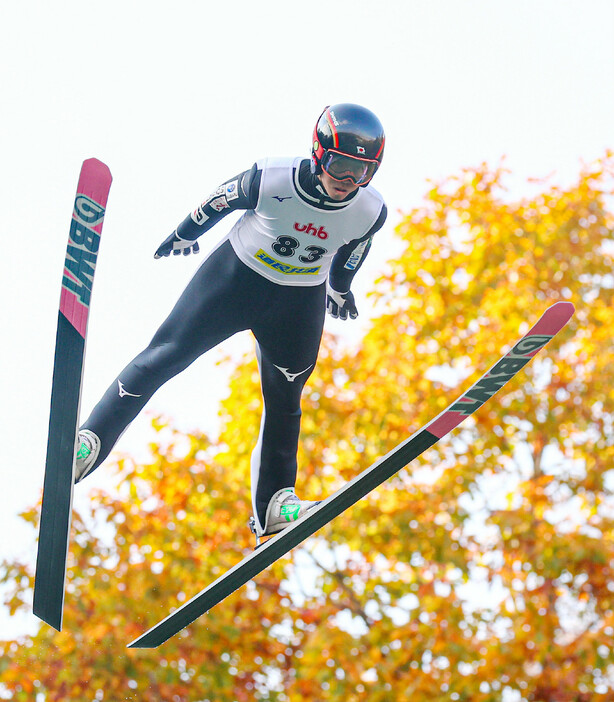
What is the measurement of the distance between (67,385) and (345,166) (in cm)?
157

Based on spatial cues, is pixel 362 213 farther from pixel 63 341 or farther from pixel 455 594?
pixel 455 594

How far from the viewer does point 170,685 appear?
7.79m

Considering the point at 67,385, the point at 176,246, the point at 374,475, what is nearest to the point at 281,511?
Answer: the point at 374,475

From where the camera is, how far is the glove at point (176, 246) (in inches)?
159

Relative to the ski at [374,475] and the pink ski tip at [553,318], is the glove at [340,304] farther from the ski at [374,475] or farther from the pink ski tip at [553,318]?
the pink ski tip at [553,318]

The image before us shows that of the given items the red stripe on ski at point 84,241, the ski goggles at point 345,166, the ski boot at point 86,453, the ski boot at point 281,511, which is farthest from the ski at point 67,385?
the ski boot at point 281,511

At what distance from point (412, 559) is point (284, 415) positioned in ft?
15.9

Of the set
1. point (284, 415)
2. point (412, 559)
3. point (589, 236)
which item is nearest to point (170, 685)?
point (412, 559)

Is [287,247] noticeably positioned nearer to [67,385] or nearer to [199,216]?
[199,216]

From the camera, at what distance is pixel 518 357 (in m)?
4.29

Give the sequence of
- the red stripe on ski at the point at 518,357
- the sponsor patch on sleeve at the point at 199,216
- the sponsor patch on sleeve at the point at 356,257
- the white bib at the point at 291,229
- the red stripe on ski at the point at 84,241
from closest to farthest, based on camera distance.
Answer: the red stripe on ski at the point at 84,241
the white bib at the point at 291,229
the sponsor patch on sleeve at the point at 199,216
the sponsor patch on sleeve at the point at 356,257
the red stripe on ski at the point at 518,357

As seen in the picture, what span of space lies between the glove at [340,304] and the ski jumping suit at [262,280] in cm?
25

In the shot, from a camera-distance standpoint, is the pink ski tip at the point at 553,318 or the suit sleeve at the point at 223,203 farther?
the pink ski tip at the point at 553,318

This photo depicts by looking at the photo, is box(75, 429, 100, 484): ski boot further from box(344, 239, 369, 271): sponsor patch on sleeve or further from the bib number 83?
box(344, 239, 369, 271): sponsor patch on sleeve
